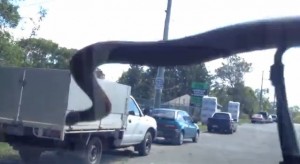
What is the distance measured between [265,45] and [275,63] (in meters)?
0.25

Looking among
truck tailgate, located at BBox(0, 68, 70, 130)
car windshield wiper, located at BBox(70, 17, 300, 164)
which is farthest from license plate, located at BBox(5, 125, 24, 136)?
car windshield wiper, located at BBox(70, 17, 300, 164)

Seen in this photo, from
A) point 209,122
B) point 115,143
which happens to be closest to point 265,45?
point 115,143

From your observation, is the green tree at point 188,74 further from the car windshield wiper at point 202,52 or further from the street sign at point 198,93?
the street sign at point 198,93

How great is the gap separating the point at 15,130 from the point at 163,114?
10.8m

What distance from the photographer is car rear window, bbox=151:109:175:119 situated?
21625mm

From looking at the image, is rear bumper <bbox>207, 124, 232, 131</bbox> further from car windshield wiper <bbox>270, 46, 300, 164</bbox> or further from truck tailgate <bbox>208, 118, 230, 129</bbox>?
car windshield wiper <bbox>270, 46, 300, 164</bbox>

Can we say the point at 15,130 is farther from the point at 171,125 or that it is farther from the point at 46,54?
the point at 46,54

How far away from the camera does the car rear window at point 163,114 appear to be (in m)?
21.6

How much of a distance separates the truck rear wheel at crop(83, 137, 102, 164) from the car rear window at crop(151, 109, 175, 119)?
9.15 metres

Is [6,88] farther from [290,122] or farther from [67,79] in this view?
[290,122]

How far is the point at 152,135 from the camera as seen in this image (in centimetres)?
1708

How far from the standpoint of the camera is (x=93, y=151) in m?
12.2

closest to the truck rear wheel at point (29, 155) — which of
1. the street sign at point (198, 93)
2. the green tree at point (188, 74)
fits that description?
the green tree at point (188, 74)

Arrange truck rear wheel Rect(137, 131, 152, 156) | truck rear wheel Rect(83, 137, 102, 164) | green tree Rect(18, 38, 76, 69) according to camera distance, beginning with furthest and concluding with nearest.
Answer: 1. green tree Rect(18, 38, 76, 69)
2. truck rear wheel Rect(137, 131, 152, 156)
3. truck rear wheel Rect(83, 137, 102, 164)
